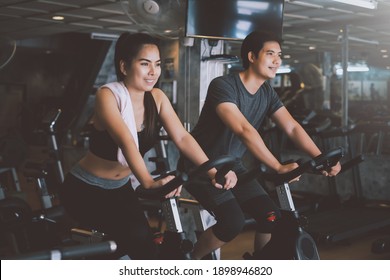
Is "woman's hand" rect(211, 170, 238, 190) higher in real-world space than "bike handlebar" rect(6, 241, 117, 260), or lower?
higher

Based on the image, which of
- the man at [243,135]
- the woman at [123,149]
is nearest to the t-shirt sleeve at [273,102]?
the man at [243,135]

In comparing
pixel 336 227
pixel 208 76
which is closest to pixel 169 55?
pixel 208 76

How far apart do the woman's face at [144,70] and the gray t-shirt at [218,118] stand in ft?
1.61

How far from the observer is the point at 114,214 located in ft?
7.09

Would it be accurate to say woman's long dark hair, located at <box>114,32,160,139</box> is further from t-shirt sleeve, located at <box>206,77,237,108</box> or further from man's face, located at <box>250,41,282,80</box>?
man's face, located at <box>250,41,282,80</box>

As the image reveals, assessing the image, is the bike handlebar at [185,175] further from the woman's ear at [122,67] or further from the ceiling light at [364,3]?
the ceiling light at [364,3]

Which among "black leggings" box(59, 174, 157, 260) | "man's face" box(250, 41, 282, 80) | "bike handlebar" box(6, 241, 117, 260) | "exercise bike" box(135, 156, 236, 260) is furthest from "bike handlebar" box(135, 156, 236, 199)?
"man's face" box(250, 41, 282, 80)

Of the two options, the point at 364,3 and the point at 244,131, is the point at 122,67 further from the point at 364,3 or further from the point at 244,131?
the point at 364,3

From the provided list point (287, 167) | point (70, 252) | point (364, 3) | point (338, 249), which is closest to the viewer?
point (70, 252)

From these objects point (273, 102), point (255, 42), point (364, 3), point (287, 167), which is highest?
point (364, 3)

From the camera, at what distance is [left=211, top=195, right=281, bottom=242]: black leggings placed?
2506 mm

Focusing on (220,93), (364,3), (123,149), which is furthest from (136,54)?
(364,3)

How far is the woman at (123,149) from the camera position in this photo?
2.11 metres

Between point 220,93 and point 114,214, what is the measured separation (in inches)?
33.0
